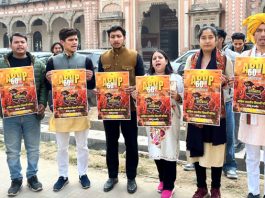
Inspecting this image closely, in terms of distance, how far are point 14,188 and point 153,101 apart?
1.89 metres

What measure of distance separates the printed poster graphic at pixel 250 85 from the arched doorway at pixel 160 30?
73.8ft

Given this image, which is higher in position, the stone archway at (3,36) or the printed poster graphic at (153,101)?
the stone archway at (3,36)

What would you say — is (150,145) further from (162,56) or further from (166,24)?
(166,24)

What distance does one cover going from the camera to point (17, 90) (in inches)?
155

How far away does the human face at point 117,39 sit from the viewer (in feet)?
13.1

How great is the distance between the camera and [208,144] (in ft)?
12.0

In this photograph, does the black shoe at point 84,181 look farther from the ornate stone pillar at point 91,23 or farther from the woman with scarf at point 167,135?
the ornate stone pillar at point 91,23

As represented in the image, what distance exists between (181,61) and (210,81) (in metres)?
8.43

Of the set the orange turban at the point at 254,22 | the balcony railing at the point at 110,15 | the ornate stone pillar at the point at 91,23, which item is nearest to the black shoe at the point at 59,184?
the orange turban at the point at 254,22

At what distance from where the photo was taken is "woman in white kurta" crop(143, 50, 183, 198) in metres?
3.80

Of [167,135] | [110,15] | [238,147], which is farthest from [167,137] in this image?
[110,15]

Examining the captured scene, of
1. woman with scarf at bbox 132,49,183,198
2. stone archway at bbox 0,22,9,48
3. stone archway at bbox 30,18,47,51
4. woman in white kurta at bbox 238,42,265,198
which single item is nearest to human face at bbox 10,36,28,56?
woman with scarf at bbox 132,49,183,198

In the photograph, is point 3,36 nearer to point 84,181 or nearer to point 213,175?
point 84,181

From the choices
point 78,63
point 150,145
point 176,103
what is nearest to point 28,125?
point 78,63
